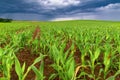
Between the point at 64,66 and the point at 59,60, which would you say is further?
the point at 59,60

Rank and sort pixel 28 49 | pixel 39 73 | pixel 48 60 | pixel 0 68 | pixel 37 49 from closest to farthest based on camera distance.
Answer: pixel 39 73 → pixel 0 68 → pixel 48 60 → pixel 37 49 → pixel 28 49

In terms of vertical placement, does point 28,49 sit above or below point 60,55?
below

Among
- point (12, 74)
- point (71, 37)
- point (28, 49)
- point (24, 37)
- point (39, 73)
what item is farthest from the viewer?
point (71, 37)

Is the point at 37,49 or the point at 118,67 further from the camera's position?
the point at 37,49

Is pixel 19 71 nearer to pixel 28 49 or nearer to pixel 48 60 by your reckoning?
pixel 48 60

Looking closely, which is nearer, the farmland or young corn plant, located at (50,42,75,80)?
young corn plant, located at (50,42,75,80)

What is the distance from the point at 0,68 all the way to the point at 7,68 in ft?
1.35

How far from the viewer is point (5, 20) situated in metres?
75.4

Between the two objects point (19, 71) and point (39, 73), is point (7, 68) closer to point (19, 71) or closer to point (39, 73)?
point (19, 71)

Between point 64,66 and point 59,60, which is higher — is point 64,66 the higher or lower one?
the higher one

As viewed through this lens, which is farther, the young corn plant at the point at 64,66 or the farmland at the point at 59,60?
the farmland at the point at 59,60

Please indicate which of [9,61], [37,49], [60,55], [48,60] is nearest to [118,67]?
[60,55]

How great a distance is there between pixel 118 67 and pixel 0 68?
73.2 inches

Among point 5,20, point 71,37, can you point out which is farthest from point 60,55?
point 5,20
